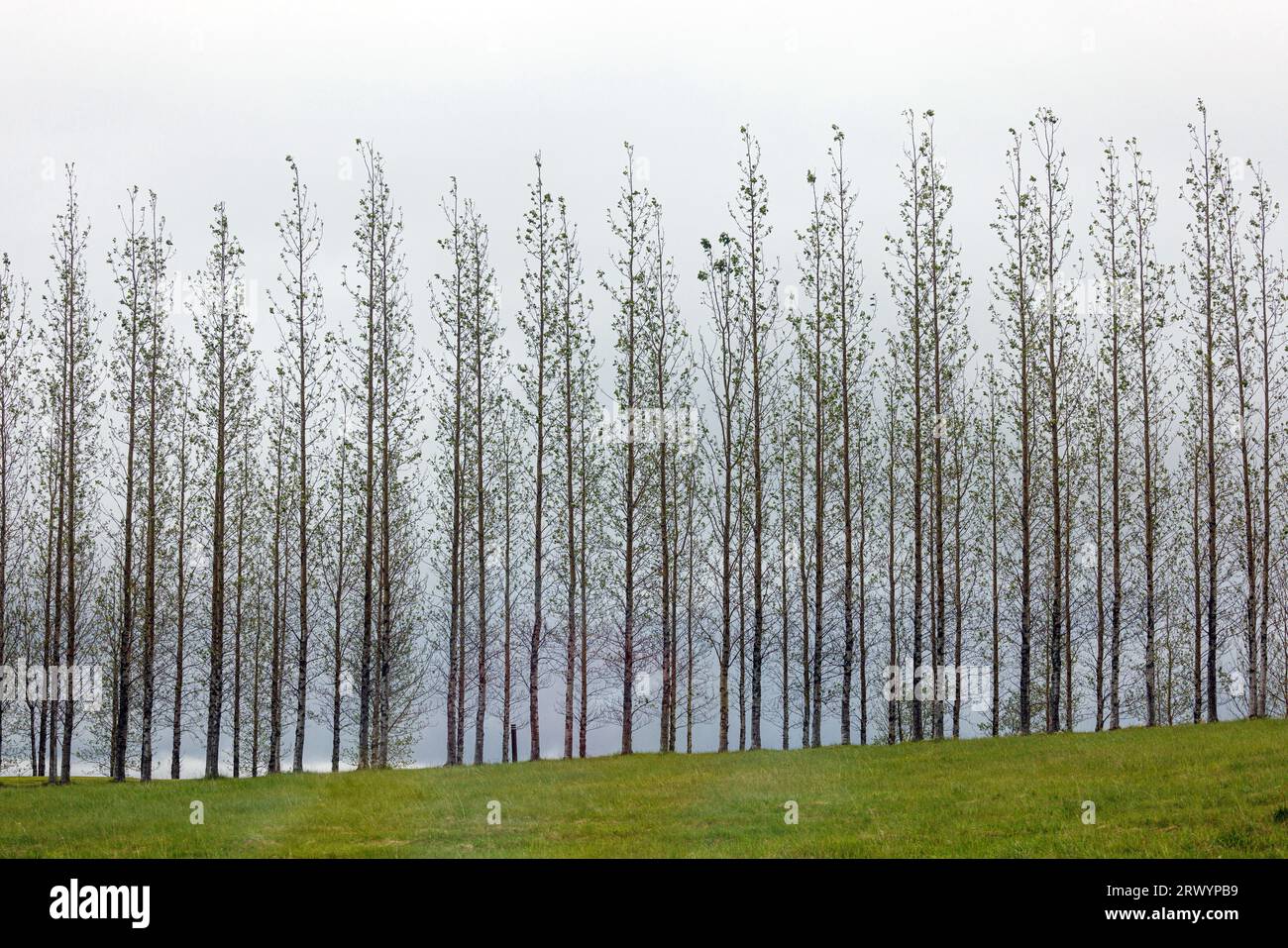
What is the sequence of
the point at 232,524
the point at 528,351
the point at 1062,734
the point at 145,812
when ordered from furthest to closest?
the point at 232,524, the point at 528,351, the point at 1062,734, the point at 145,812

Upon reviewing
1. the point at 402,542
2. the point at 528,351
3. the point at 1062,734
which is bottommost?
the point at 1062,734

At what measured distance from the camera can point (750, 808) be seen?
54.1 feet

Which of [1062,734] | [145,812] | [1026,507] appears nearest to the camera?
[145,812]

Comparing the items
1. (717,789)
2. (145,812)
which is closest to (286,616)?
(145,812)

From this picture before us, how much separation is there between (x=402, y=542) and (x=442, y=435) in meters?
5.38

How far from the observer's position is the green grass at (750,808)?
1341 cm

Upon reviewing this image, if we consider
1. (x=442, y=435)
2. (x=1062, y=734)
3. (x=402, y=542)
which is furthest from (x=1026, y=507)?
(x=402, y=542)

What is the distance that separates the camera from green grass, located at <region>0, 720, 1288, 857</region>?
1341 cm

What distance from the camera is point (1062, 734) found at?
1063 inches

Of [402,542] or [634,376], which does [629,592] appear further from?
[402,542]

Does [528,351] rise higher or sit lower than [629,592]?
higher
